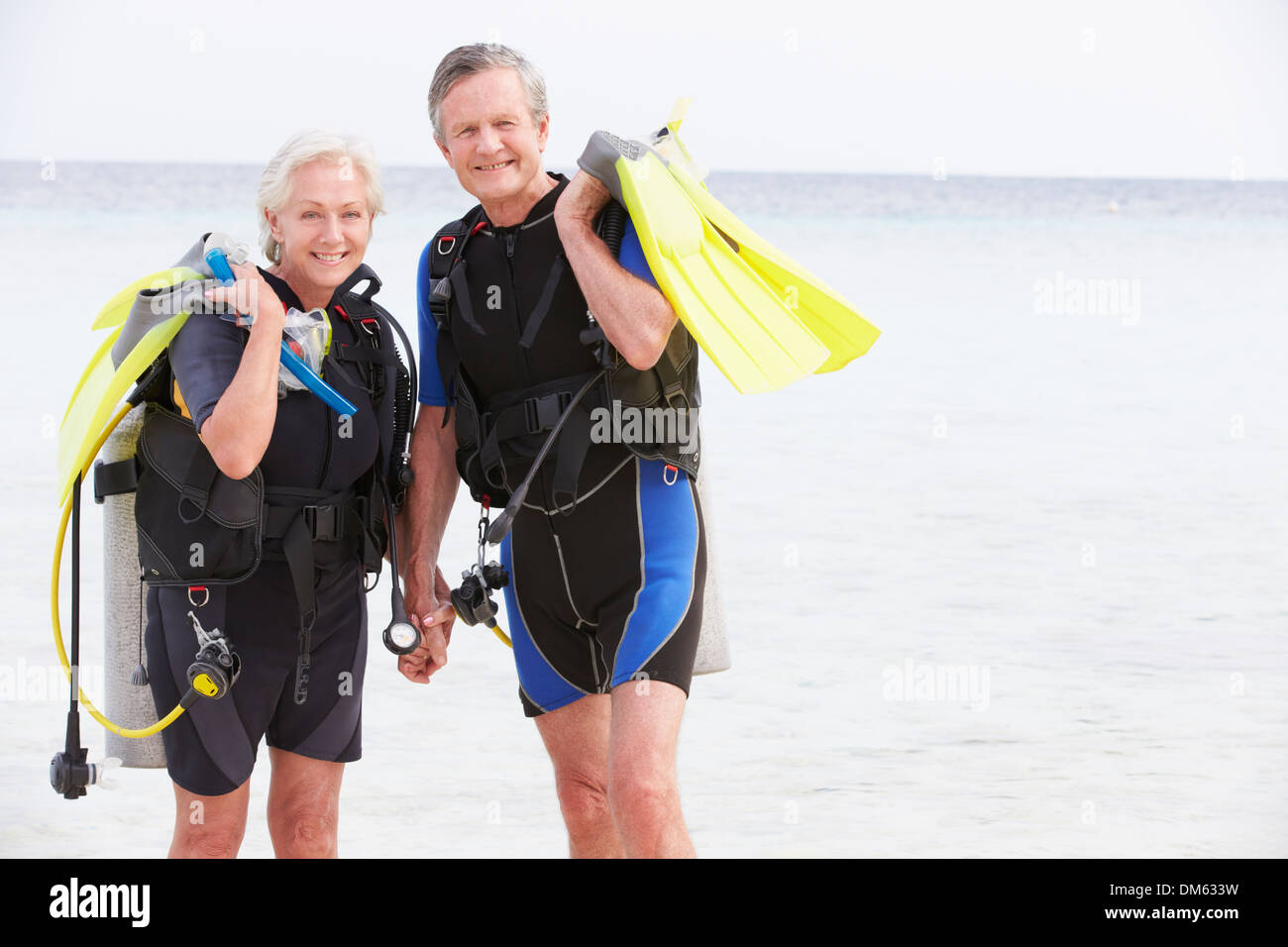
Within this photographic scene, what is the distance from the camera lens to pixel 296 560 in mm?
2645

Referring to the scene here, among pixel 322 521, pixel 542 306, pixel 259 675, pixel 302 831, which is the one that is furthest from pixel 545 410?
pixel 302 831

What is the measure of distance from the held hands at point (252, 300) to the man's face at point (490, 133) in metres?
0.46

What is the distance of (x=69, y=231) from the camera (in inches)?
843

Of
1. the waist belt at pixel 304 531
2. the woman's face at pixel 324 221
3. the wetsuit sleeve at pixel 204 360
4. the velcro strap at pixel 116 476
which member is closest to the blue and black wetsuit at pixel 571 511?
the woman's face at pixel 324 221

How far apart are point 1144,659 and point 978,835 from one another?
1.68 metres

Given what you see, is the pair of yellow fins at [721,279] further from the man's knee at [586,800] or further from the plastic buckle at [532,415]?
the man's knee at [586,800]

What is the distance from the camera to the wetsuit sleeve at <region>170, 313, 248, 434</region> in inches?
97.6

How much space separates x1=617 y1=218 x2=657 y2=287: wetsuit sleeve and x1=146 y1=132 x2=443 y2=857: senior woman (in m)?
0.50

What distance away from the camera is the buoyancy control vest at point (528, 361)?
2736 mm

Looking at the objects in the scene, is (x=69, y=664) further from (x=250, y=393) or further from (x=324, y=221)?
(x=324, y=221)

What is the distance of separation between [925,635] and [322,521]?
11.2 ft

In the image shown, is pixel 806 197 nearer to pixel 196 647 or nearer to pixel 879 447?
pixel 879 447

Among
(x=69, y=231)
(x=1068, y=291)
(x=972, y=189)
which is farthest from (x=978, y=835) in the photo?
(x=972, y=189)
